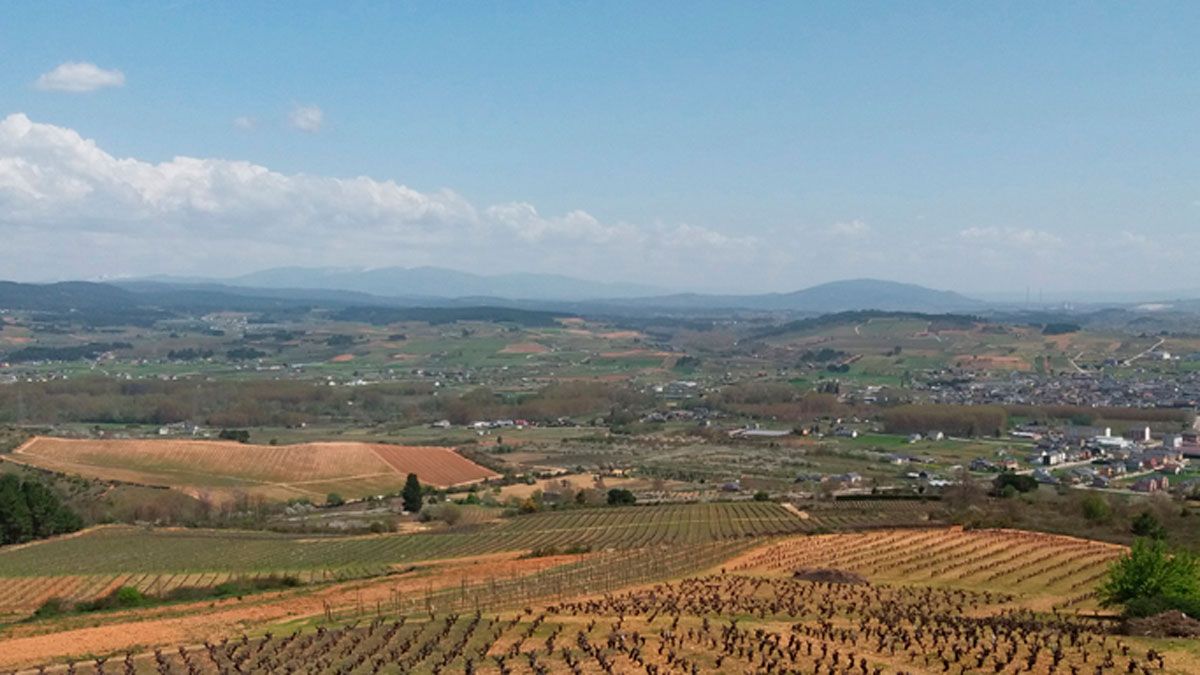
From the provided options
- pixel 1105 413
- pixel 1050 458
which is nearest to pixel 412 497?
pixel 1050 458

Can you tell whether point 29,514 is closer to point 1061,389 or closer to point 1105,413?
point 1105,413

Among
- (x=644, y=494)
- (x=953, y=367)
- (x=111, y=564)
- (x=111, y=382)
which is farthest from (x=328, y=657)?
(x=953, y=367)

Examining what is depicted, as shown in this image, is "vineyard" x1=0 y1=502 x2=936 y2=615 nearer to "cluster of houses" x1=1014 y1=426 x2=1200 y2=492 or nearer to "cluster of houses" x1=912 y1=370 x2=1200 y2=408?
"cluster of houses" x1=1014 y1=426 x2=1200 y2=492

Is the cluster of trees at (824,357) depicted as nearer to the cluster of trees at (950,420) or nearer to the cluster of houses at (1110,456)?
the cluster of trees at (950,420)

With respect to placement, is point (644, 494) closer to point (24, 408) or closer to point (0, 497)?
point (0, 497)

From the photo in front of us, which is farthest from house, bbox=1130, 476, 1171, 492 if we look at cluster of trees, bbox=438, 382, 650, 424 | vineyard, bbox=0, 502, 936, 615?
cluster of trees, bbox=438, 382, 650, 424

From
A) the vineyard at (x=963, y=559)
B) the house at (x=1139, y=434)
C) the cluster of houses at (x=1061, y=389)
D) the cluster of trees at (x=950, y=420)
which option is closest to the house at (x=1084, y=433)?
the house at (x=1139, y=434)
